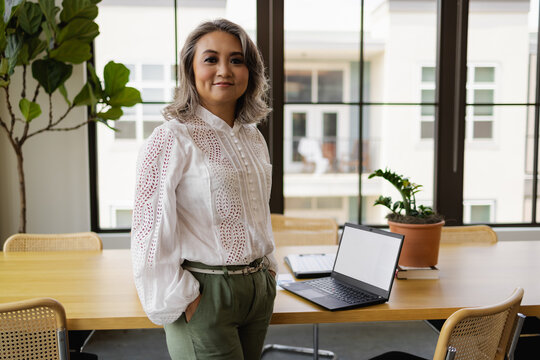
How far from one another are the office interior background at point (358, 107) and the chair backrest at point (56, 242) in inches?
41.0

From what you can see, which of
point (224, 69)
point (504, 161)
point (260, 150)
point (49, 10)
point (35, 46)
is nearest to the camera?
point (224, 69)

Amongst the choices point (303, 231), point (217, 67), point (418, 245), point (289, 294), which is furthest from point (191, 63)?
point (303, 231)

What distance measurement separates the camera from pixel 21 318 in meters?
1.48

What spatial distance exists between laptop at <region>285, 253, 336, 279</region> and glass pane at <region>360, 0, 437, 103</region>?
7.36ft

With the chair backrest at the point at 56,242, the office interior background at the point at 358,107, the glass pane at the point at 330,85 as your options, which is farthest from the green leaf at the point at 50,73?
the glass pane at the point at 330,85

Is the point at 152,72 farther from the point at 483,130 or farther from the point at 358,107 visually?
the point at 483,130

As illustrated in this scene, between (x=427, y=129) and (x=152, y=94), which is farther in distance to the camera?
(x=427, y=129)

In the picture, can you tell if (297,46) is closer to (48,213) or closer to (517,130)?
(517,130)

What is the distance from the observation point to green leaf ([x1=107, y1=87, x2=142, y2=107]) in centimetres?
322

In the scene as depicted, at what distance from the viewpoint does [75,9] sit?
119 inches

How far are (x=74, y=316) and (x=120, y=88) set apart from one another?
1.93 meters

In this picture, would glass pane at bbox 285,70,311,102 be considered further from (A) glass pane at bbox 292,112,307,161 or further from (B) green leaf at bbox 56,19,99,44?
(B) green leaf at bbox 56,19,99,44

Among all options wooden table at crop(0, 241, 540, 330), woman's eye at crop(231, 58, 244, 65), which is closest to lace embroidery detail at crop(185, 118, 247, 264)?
woman's eye at crop(231, 58, 244, 65)

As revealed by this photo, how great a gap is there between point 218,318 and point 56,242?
1.58 m
